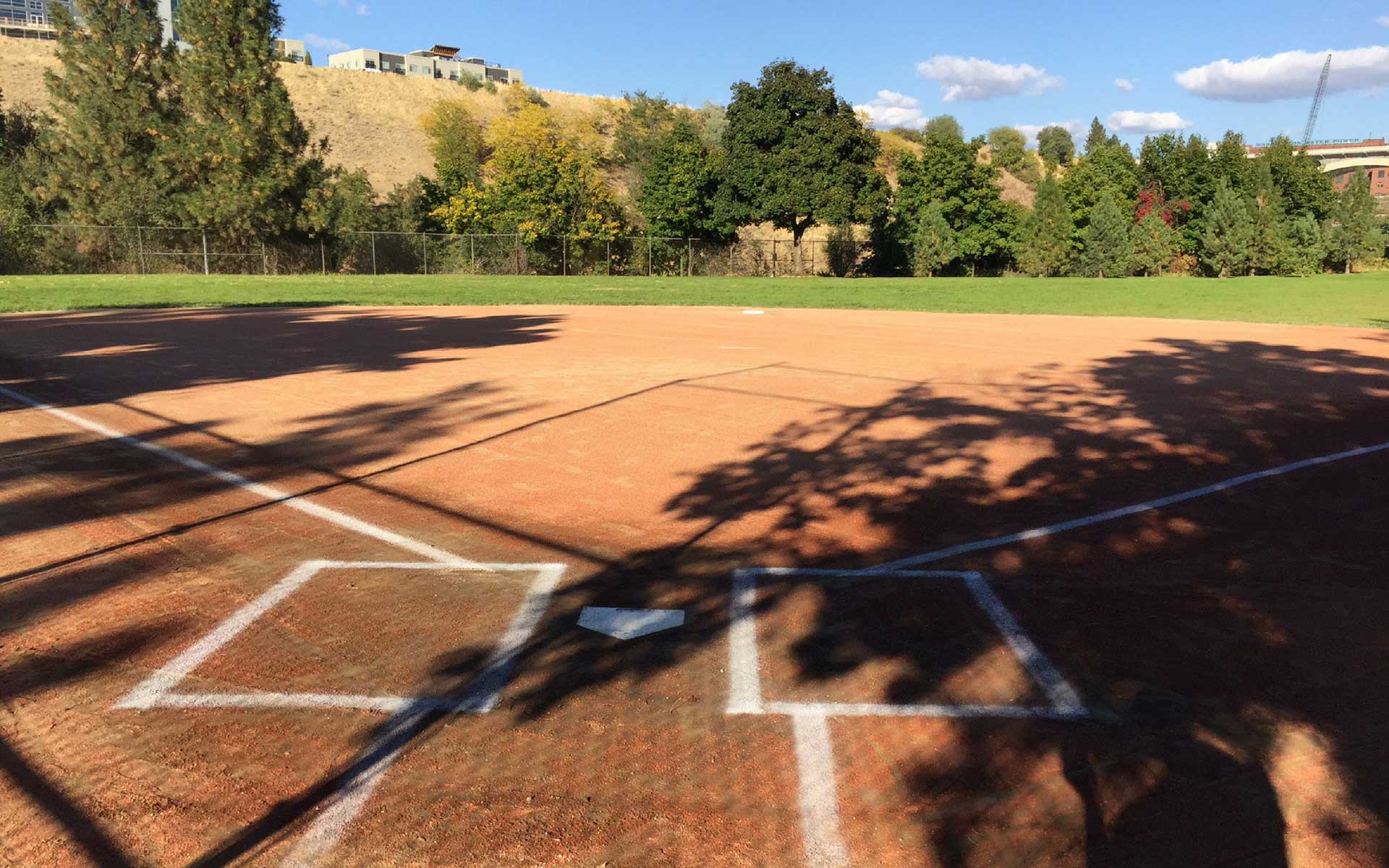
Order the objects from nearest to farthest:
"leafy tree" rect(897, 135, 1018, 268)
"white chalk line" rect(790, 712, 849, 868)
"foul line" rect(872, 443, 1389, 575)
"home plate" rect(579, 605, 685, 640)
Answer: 1. "white chalk line" rect(790, 712, 849, 868)
2. "home plate" rect(579, 605, 685, 640)
3. "foul line" rect(872, 443, 1389, 575)
4. "leafy tree" rect(897, 135, 1018, 268)

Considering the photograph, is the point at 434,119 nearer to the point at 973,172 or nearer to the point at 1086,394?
the point at 973,172

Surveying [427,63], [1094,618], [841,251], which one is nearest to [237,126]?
[841,251]

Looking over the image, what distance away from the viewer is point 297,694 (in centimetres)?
430

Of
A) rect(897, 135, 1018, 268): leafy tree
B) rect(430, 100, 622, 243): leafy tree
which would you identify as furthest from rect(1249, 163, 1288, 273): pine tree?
rect(430, 100, 622, 243): leafy tree

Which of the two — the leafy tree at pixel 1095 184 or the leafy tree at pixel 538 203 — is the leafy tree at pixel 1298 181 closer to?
the leafy tree at pixel 1095 184

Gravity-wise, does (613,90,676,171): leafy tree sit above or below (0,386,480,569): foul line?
above

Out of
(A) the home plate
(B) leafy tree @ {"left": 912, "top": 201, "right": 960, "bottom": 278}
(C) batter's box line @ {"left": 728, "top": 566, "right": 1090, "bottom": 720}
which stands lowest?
(A) the home plate

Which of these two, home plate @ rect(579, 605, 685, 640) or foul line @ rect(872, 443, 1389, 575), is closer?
home plate @ rect(579, 605, 685, 640)

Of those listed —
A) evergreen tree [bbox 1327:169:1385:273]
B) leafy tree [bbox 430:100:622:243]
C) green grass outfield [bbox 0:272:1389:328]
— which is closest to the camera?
green grass outfield [bbox 0:272:1389:328]

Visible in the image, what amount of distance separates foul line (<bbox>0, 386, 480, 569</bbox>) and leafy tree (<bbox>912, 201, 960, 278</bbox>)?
5284 centimetres

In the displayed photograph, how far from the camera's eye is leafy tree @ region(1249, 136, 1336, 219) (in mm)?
65125

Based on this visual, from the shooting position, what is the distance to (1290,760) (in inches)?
150

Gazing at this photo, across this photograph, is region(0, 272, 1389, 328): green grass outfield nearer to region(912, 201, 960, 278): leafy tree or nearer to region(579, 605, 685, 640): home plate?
region(912, 201, 960, 278): leafy tree

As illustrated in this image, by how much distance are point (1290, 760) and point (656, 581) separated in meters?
3.18
